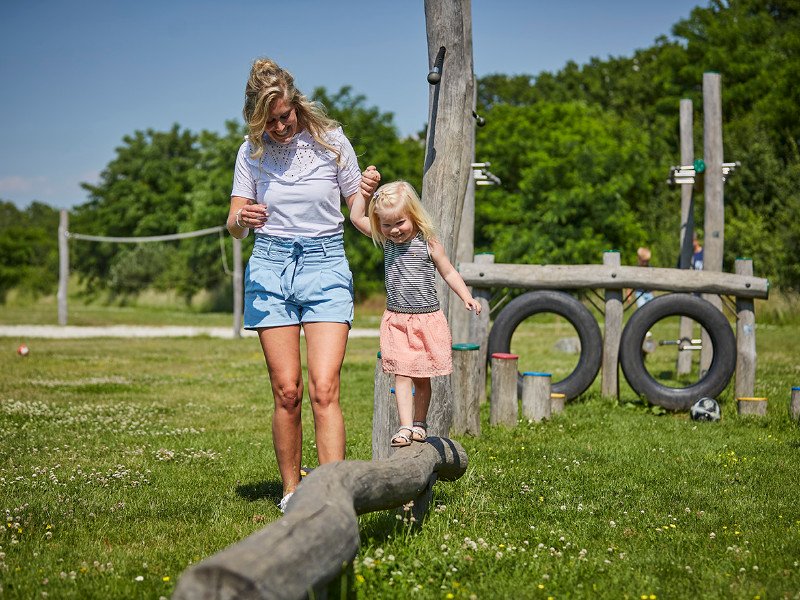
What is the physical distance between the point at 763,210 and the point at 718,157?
2424cm

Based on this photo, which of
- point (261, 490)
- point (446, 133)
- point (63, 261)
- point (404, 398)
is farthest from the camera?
point (63, 261)

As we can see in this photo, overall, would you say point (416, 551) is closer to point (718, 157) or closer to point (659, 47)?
point (718, 157)

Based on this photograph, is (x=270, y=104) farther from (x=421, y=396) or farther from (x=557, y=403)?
(x=557, y=403)

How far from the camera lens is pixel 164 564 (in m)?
4.50

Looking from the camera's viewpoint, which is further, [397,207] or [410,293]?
[410,293]

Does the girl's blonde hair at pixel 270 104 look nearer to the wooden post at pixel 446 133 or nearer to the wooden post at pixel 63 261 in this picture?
the wooden post at pixel 446 133

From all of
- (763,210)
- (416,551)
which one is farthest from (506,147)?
(416,551)

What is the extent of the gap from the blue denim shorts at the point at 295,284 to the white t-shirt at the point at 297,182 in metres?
0.09

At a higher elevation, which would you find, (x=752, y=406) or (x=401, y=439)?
(x=401, y=439)

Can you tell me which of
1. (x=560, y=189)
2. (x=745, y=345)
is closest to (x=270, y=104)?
(x=745, y=345)

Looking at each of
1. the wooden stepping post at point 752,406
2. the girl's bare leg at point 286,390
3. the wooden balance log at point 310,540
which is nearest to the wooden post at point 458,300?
the wooden stepping post at point 752,406

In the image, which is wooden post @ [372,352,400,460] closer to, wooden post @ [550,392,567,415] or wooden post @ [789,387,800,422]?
wooden post @ [550,392,567,415]

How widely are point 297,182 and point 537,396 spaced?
522 cm

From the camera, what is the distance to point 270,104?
5141 millimetres
